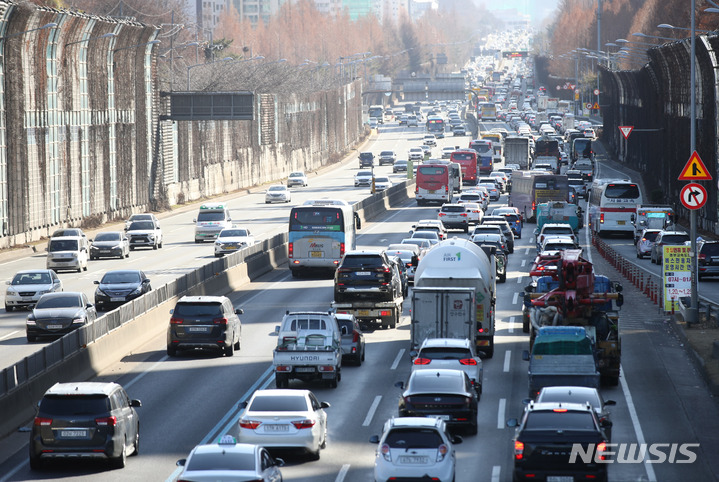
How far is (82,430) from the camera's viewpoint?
22.4 metres

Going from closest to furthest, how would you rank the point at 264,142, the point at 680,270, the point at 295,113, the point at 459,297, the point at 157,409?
the point at 157,409 → the point at 459,297 → the point at 680,270 → the point at 264,142 → the point at 295,113

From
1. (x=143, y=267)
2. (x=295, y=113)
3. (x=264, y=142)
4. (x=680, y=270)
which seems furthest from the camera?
(x=295, y=113)

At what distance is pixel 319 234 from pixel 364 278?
12.9m

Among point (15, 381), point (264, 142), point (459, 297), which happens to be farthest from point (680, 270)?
point (264, 142)

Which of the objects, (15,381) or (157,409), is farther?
(157,409)

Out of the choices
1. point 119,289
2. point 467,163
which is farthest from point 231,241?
point 467,163

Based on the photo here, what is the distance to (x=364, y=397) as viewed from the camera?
1196 inches

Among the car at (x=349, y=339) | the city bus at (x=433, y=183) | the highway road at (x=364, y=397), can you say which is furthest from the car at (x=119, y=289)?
the city bus at (x=433, y=183)

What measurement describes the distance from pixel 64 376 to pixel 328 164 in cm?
13006

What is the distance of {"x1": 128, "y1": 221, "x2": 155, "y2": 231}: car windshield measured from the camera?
2682 inches

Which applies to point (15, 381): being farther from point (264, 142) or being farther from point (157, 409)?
point (264, 142)

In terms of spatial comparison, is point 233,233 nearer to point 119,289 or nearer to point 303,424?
point 119,289

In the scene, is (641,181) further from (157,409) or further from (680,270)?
(157,409)

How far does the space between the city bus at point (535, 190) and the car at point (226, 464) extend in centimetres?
6288
